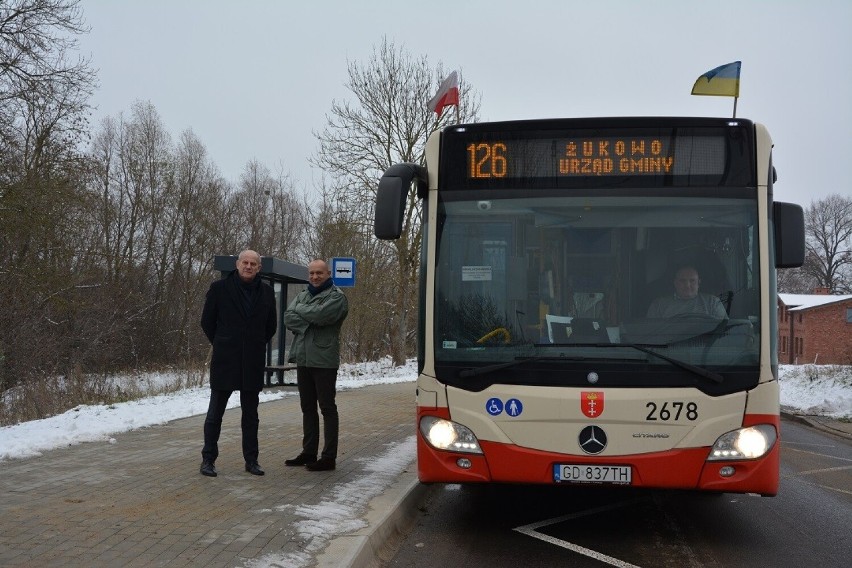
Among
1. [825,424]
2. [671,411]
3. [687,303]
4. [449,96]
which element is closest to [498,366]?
[671,411]

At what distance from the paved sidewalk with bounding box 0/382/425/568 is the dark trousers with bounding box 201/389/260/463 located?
214mm

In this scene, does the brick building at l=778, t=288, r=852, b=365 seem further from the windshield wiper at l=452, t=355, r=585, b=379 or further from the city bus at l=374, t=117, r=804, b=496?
the windshield wiper at l=452, t=355, r=585, b=379

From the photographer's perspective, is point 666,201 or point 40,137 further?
A: point 40,137

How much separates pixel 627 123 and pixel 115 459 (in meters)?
5.45

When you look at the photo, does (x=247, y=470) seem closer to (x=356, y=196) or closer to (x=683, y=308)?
(x=683, y=308)

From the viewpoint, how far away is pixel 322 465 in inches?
301

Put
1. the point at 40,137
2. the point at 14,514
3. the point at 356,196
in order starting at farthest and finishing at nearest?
the point at 356,196 < the point at 40,137 < the point at 14,514

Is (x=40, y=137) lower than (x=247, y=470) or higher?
higher

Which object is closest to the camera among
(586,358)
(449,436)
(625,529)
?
(586,358)

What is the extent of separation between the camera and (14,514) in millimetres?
5492

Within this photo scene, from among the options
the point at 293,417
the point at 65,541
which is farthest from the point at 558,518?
the point at 293,417

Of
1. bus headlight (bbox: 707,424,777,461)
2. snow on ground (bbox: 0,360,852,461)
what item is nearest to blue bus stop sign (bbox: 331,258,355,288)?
snow on ground (bbox: 0,360,852,461)

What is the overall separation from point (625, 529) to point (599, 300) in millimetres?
1896

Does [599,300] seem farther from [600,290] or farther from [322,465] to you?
[322,465]
